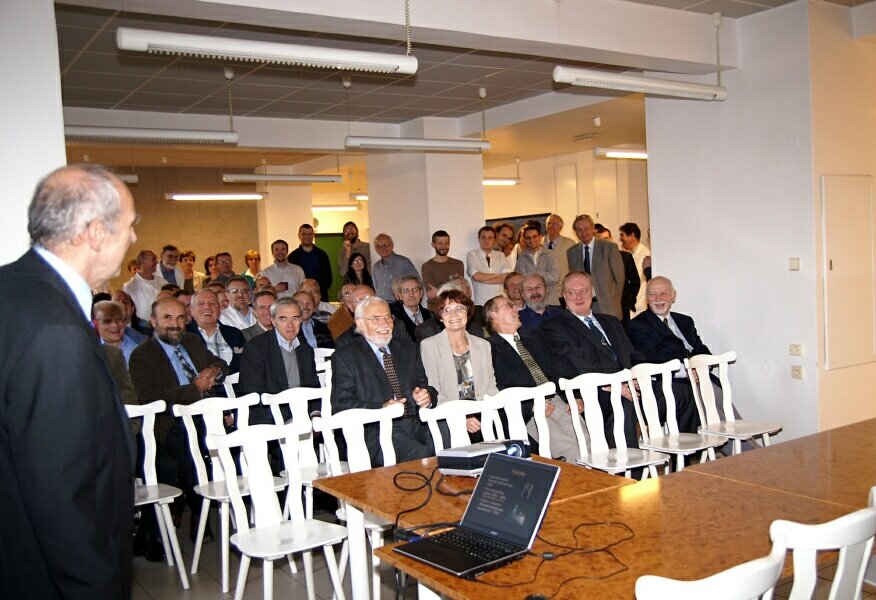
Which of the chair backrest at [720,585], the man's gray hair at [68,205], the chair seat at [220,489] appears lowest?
the chair seat at [220,489]

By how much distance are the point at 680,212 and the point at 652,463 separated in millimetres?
3254

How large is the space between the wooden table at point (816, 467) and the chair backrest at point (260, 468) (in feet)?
5.56

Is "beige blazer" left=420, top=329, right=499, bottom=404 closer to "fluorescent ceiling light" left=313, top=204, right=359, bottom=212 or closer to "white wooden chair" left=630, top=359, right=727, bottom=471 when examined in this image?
"white wooden chair" left=630, top=359, right=727, bottom=471

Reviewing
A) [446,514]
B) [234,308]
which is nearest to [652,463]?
[446,514]

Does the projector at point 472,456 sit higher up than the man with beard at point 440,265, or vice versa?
the man with beard at point 440,265

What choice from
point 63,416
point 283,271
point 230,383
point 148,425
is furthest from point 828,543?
point 283,271

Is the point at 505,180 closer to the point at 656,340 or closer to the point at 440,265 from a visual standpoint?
the point at 440,265

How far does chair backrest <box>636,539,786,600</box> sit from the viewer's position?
1564mm

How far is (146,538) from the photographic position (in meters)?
4.54

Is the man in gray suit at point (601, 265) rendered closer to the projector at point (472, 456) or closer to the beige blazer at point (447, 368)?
the beige blazer at point (447, 368)

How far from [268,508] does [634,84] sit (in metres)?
3.80

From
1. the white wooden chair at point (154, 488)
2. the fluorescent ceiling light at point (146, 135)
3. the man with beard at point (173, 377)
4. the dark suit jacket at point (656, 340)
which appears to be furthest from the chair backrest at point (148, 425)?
the dark suit jacket at point (656, 340)

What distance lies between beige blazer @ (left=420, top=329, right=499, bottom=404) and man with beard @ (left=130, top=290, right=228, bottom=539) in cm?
144

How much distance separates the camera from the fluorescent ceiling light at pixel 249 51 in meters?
3.95
